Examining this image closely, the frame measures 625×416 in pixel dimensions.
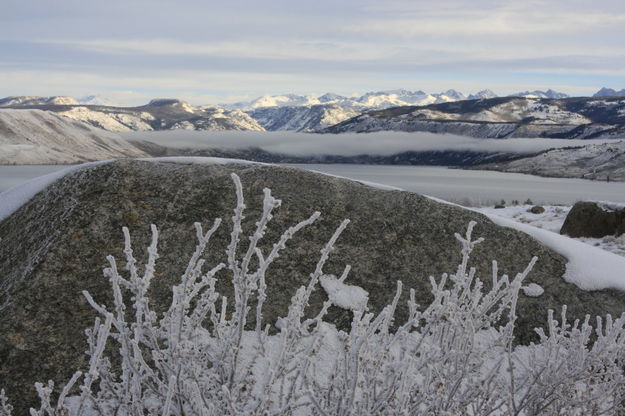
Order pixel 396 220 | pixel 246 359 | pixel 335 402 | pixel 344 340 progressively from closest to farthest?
pixel 344 340 < pixel 335 402 < pixel 246 359 < pixel 396 220

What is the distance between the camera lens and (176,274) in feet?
20.0

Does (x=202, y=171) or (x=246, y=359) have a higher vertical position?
(x=202, y=171)

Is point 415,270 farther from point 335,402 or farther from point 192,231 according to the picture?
point 335,402

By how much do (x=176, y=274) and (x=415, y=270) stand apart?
3041mm

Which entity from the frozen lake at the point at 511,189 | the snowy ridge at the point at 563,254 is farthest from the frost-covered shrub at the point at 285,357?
the frozen lake at the point at 511,189

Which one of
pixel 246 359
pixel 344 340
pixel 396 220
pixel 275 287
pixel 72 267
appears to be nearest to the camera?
pixel 344 340

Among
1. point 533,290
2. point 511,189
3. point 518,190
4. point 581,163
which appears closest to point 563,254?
point 533,290

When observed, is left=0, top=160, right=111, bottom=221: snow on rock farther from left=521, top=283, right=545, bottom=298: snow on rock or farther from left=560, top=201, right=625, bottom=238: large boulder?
left=560, top=201, right=625, bottom=238: large boulder

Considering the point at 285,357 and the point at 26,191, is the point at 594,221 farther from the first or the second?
the point at 285,357

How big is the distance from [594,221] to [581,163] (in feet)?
539

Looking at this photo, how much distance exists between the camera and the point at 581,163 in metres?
164

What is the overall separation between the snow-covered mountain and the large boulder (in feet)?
445

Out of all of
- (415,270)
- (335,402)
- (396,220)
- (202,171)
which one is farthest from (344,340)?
(202,171)

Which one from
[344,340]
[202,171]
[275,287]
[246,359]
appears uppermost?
[202,171]
